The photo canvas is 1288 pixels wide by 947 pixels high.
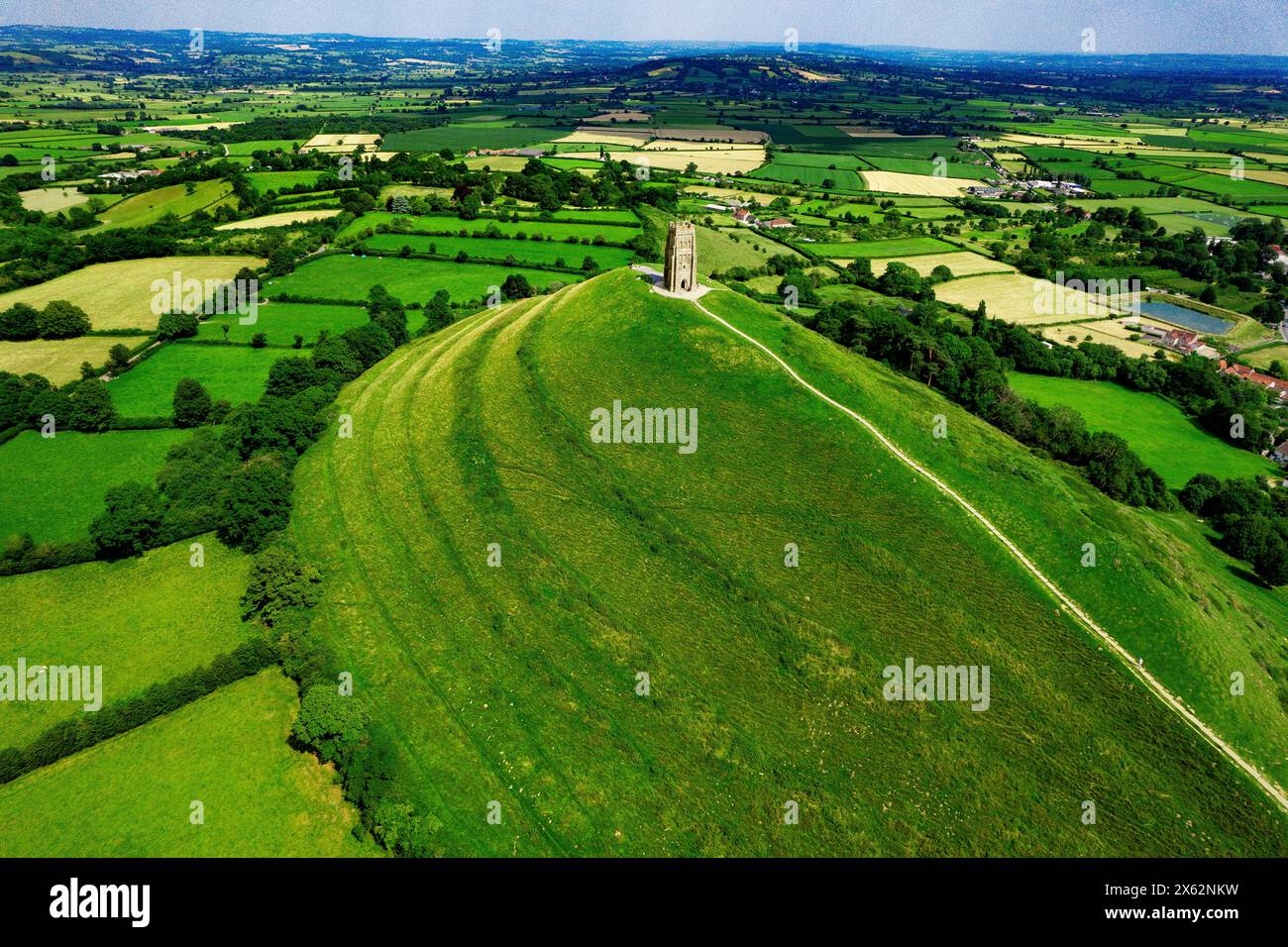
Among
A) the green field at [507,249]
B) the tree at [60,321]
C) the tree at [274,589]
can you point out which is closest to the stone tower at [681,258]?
the tree at [274,589]

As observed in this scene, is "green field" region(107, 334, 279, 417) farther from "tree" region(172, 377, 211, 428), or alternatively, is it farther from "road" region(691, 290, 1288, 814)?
"road" region(691, 290, 1288, 814)

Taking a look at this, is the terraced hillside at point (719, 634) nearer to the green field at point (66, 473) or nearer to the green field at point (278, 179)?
the green field at point (66, 473)

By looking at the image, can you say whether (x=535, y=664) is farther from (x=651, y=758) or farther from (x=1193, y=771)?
(x=1193, y=771)

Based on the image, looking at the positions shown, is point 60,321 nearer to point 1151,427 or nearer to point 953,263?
point 1151,427

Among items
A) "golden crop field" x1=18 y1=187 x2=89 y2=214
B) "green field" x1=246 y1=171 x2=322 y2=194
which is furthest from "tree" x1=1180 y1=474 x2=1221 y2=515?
"golden crop field" x1=18 y1=187 x2=89 y2=214

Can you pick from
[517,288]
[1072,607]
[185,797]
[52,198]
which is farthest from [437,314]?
[52,198]
